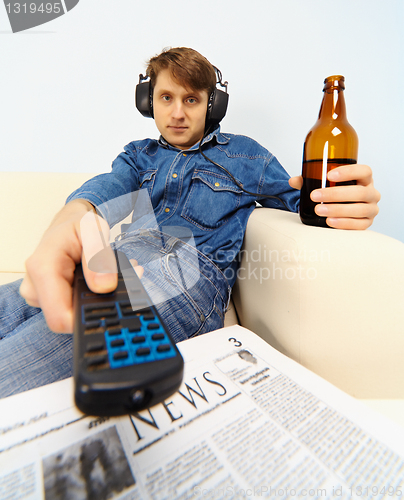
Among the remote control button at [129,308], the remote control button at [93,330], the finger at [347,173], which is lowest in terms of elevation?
the remote control button at [129,308]

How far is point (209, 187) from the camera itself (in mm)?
654

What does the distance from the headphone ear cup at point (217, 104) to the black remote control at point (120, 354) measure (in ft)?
1.88

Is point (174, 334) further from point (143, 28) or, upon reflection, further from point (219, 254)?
point (143, 28)

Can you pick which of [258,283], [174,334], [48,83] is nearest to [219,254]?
[258,283]

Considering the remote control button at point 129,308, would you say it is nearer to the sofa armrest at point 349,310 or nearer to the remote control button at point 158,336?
the remote control button at point 158,336

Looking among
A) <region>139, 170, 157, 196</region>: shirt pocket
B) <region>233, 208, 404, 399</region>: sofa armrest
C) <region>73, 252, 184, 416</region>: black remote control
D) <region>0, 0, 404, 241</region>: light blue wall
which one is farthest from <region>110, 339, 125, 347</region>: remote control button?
<region>0, 0, 404, 241</region>: light blue wall

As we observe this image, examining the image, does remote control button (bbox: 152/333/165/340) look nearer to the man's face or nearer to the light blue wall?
the man's face

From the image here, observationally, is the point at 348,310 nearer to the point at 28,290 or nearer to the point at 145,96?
the point at 28,290

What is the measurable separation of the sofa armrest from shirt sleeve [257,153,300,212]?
0.29m

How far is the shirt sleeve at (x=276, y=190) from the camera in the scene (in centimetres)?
66

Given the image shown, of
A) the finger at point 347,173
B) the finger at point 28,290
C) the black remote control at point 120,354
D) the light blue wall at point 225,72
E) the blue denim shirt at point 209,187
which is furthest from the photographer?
the light blue wall at point 225,72

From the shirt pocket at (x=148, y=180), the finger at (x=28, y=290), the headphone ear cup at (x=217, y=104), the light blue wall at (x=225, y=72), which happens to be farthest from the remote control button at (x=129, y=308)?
the light blue wall at (x=225, y=72)

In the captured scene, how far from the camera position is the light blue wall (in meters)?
0.86

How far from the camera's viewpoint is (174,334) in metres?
0.39
